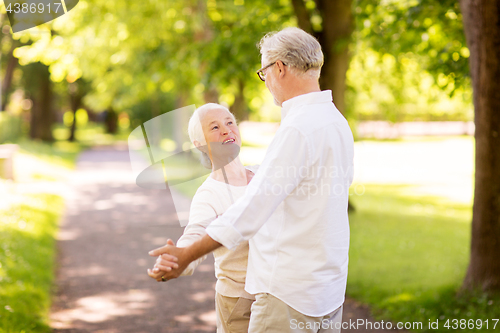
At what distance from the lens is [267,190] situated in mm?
1933

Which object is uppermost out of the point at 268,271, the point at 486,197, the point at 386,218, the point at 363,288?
the point at 268,271

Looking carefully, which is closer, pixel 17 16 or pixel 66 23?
pixel 17 16

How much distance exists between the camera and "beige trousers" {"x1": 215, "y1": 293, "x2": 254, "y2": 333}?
246 centimetres

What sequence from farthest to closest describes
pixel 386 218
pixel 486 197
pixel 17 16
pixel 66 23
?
pixel 66 23 < pixel 386 218 < pixel 486 197 < pixel 17 16

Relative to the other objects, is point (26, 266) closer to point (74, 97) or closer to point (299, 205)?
point (299, 205)

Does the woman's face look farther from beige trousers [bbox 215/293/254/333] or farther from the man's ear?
beige trousers [bbox 215/293/254/333]

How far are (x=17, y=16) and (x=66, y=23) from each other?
9486 millimetres

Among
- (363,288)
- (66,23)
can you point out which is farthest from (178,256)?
(66,23)

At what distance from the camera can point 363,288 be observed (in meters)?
6.33

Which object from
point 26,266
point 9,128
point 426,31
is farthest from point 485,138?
point 9,128

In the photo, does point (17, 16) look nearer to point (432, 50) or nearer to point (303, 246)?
point (303, 246)

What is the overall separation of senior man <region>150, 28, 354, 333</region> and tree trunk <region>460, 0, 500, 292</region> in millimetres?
3450

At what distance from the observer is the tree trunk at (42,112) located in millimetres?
36625

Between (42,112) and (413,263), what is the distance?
116 feet
